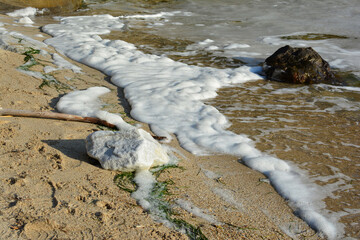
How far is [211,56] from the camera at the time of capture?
7.35 m

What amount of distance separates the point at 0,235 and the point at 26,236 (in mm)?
127

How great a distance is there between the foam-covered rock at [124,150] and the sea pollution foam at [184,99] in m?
0.69

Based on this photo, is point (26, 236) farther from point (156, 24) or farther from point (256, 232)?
point (156, 24)

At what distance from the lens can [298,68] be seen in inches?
237

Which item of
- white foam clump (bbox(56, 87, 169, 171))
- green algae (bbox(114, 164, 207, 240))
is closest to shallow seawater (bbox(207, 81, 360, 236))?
green algae (bbox(114, 164, 207, 240))

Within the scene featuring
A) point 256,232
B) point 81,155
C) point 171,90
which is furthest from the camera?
point 171,90

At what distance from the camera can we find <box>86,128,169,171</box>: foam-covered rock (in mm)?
2771

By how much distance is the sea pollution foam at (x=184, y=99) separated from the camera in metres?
2.96

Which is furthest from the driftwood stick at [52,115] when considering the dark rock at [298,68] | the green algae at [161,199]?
the dark rock at [298,68]

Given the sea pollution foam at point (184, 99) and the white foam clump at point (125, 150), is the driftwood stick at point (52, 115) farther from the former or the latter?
the white foam clump at point (125, 150)

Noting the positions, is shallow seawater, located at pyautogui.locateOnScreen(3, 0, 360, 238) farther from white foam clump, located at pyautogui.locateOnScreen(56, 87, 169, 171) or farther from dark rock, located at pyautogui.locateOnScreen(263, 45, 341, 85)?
white foam clump, located at pyautogui.locateOnScreen(56, 87, 169, 171)

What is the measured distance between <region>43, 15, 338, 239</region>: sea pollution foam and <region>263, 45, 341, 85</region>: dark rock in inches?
12.1

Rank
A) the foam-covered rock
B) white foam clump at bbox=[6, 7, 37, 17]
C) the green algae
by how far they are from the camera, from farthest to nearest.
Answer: white foam clump at bbox=[6, 7, 37, 17] → the foam-covered rock → the green algae

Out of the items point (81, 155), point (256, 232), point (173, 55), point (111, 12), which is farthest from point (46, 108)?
point (111, 12)
